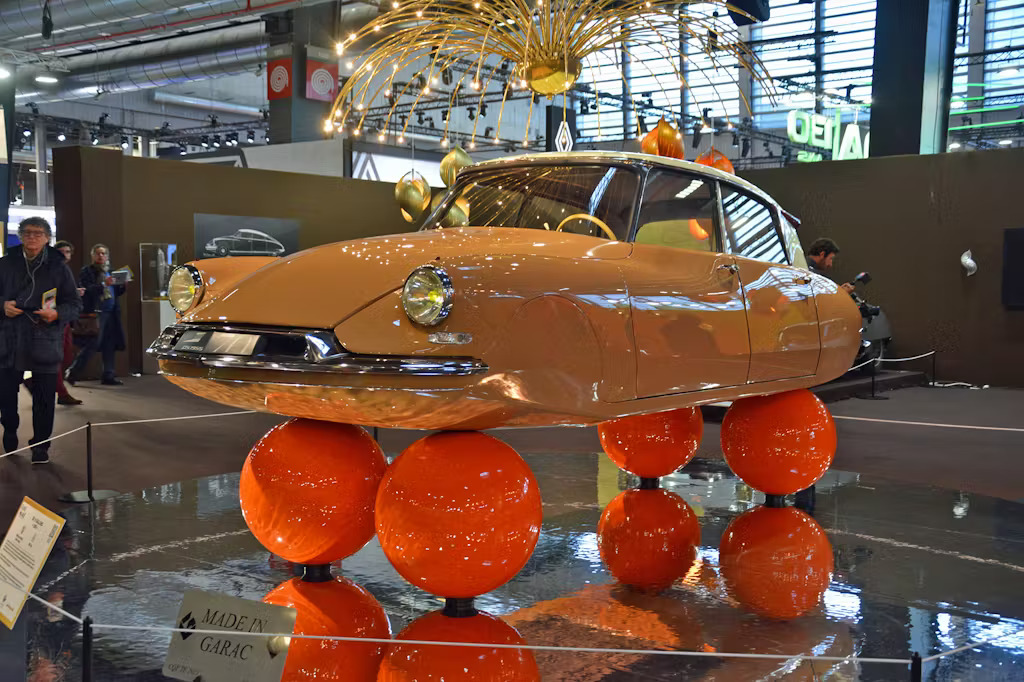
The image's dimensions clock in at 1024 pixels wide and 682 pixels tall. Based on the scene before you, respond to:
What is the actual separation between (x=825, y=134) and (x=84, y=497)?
20680 mm

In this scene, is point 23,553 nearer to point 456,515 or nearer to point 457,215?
point 456,515

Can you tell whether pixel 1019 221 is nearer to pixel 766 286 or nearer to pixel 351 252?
pixel 766 286

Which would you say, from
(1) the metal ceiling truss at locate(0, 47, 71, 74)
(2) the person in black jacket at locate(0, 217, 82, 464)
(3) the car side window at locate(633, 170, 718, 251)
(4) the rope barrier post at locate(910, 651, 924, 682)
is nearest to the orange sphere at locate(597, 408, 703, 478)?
(3) the car side window at locate(633, 170, 718, 251)

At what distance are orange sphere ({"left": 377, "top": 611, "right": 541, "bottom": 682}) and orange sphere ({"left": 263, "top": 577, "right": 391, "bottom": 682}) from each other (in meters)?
0.14

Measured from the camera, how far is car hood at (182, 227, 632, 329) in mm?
2910

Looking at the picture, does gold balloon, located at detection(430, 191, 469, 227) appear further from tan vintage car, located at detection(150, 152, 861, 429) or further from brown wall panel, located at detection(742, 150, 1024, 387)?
brown wall panel, located at detection(742, 150, 1024, 387)

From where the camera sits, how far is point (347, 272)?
3.04 meters

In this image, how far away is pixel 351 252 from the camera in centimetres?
319

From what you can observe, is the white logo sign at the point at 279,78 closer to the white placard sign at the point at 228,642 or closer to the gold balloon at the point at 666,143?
the gold balloon at the point at 666,143

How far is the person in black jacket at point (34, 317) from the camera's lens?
6625 mm

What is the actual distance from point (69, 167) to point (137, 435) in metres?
6.50

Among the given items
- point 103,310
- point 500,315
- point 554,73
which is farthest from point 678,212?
point 103,310

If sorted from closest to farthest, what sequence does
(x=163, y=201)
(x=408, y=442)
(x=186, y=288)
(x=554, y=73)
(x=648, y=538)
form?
(x=186, y=288), (x=648, y=538), (x=554, y=73), (x=408, y=442), (x=163, y=201)

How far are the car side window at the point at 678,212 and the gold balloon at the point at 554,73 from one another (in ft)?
4.08
